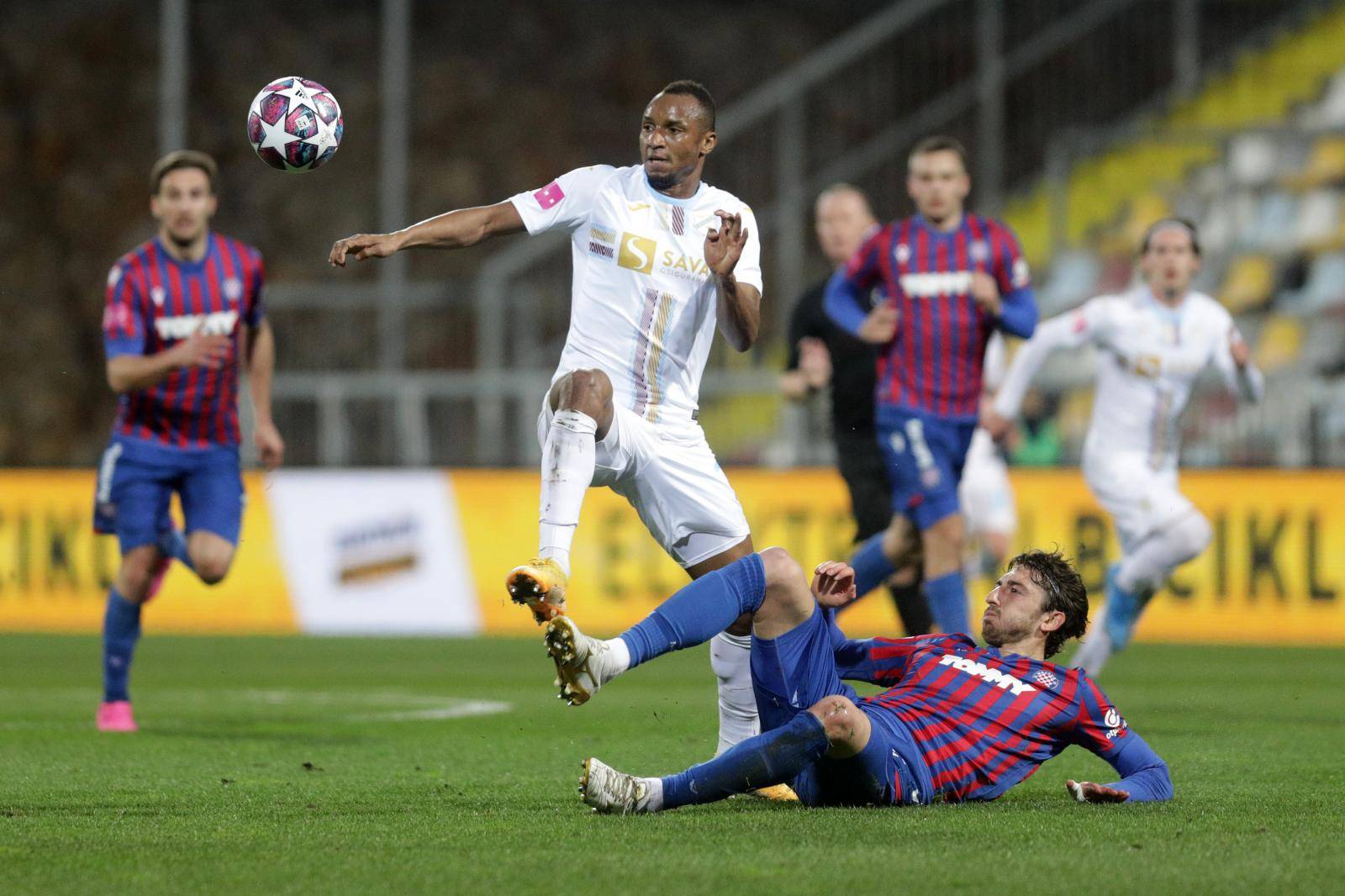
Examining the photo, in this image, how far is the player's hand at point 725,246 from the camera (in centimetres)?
557

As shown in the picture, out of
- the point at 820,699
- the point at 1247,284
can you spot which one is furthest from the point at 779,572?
the point at 1247,284

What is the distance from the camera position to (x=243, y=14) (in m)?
25.8

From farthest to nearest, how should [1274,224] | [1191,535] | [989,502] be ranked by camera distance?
[1274,224]
[989,502]
[1191,535]

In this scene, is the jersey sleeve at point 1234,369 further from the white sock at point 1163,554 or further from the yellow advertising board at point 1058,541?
the yellow advertising board at point 1058,541

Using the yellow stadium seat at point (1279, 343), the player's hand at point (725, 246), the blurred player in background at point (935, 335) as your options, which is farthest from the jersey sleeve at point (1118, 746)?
the yellow stadium seat at point (1279, 343)

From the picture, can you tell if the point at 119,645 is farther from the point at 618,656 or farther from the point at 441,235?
the point at 618,656

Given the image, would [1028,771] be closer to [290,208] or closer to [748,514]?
[748,514]

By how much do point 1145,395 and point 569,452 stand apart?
480 cm

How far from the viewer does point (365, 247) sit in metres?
5.38

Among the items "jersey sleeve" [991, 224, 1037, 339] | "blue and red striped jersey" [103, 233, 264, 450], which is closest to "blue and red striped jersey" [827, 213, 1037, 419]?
"jersey sleeve" [991, 224, 1037, 339]

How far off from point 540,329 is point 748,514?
13.5 ft

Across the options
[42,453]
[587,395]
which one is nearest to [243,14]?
[42,453]

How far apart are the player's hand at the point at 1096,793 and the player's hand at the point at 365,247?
7.48 feet

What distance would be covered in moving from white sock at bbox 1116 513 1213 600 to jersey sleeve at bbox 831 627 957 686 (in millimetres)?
4066
